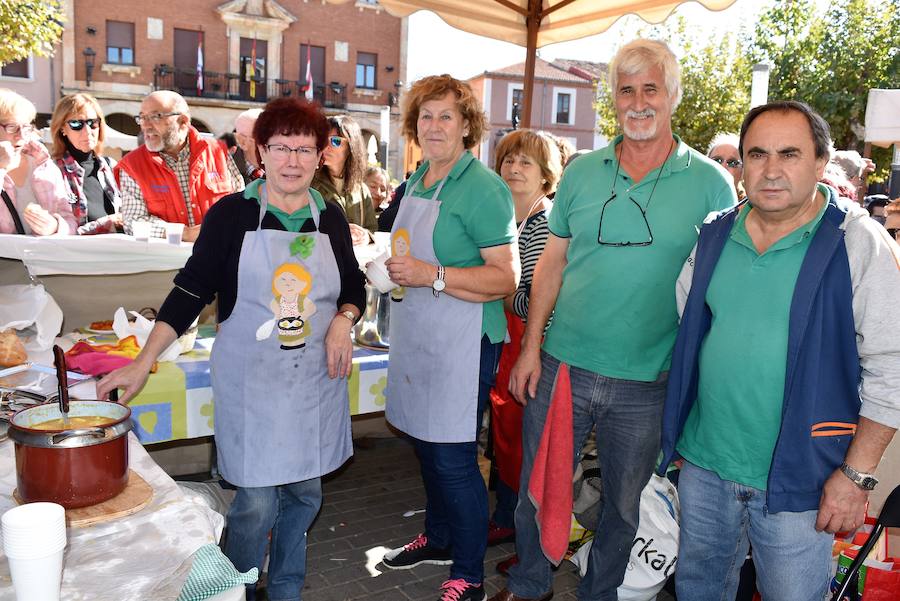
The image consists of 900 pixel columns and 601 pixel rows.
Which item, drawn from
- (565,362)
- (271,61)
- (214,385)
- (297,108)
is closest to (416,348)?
(565,362)

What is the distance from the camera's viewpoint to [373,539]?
11.3 feet

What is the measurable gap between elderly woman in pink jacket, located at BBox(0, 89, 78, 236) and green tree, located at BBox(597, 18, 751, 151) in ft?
56.8

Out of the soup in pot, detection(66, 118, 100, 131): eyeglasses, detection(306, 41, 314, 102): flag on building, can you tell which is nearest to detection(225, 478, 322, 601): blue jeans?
the soup in pot

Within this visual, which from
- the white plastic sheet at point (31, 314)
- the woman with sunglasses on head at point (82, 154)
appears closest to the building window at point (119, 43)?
the woman with sunglasses on head at point (82, 154)

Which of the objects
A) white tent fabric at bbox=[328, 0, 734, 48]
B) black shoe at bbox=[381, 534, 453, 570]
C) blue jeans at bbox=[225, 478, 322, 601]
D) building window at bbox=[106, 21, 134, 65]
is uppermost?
building window at bbox=[106, 21, 134, 65]

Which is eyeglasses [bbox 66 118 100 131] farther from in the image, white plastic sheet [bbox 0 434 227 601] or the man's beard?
the man's beard

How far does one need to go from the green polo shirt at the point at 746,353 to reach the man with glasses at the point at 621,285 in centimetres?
32

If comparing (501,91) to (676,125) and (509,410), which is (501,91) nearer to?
(676,125)

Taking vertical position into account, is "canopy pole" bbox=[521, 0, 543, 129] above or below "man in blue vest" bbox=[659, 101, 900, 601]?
above

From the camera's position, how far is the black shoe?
3.13 meters

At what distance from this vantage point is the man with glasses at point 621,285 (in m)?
2.28

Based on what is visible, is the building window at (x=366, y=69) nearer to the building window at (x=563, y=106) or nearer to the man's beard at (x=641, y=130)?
the building window at (x=563, y=106)

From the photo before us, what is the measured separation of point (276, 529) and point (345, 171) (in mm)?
2191

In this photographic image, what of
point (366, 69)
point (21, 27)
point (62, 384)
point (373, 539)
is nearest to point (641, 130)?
point (62, 384)
